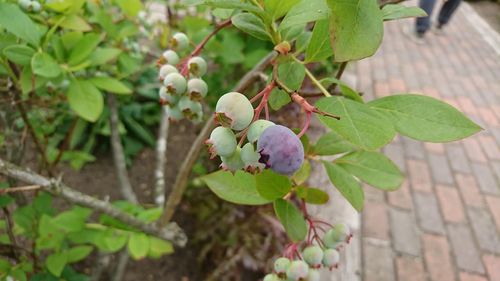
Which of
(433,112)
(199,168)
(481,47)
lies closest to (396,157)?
(199,168)

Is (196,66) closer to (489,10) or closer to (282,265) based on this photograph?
(282,265)

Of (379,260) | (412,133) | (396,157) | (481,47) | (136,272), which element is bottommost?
(481,47)

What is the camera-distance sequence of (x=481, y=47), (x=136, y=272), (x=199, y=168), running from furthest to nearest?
(x=481, y=47)
(x=199, y=168)
(x=136, y=272)

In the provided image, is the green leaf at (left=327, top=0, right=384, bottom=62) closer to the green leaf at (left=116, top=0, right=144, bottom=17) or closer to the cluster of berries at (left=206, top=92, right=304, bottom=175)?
the cluster of berries at (left=206, top=92, right=304, bottom=175)

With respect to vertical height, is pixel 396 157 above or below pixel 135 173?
below

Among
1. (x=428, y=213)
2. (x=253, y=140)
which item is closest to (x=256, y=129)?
(x=253, y=140)

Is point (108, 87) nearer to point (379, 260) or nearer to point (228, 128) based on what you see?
point (228, 128)

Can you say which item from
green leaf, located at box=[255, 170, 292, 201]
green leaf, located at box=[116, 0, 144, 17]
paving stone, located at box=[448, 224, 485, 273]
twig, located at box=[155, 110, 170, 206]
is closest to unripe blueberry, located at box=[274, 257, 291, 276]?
green leaf, located at box=[255, 170, 292, 201]

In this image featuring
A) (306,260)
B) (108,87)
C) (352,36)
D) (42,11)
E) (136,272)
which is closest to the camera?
(352,36)
